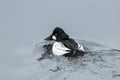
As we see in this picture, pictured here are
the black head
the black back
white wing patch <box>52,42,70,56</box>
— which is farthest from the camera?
the black head

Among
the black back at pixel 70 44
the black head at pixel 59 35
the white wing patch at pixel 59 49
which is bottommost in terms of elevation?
the white wing patch at pixel 59 49

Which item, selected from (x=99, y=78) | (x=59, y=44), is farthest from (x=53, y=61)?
(x=99, y=78)

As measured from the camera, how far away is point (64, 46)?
1344 centimetres

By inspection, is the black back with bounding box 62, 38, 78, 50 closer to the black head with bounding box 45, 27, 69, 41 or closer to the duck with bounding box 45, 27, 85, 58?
the duck with bounding box 45, 27, 85, 58

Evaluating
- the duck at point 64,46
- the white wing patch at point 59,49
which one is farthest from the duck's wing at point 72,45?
the white wing patch at point 59,49

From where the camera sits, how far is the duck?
12914mm

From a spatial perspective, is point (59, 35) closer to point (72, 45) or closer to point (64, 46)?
point (64, 46)

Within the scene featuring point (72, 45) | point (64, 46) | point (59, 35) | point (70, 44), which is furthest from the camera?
point (59, 35)

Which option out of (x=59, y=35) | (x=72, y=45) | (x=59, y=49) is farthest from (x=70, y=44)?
(x=59, y=35)

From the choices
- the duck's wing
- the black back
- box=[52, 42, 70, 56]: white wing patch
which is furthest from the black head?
the duck's wing

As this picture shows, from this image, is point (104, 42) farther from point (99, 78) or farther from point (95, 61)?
point (99, 78)

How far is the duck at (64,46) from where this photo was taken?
12.9 metres

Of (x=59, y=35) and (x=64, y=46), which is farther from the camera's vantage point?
(x=59, y=35)

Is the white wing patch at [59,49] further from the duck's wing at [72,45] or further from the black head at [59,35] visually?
the black head at [59,35]
